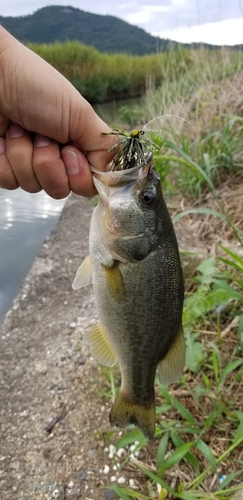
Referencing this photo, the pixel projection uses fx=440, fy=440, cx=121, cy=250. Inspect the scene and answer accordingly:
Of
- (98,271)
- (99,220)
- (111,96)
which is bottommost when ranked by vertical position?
(111,96)

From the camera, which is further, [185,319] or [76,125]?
[185,319]

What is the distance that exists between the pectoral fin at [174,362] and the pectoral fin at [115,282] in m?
0.31

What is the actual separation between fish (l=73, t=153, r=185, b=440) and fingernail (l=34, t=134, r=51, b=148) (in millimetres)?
259

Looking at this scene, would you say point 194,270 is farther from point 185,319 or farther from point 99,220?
point 99,220

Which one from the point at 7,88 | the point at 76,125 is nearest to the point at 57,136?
the point at 76,125

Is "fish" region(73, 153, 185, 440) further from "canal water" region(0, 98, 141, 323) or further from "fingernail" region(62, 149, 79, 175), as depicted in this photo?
"canal water" region(0, 98, 141, 323)

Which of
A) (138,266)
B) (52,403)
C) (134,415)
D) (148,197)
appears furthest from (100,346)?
(52,403)

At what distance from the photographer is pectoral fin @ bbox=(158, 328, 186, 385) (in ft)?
5.83

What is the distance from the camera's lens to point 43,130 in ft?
6.06

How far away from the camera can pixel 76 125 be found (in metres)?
1.81

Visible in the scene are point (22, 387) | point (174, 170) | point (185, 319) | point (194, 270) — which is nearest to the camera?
point (185, 319)

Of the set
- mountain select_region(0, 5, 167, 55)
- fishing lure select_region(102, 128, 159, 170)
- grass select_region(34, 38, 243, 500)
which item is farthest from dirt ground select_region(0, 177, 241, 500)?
mountain select_region(0, 5, 167, 55)

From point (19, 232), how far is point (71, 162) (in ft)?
13.4

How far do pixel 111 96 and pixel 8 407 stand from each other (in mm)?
19703
